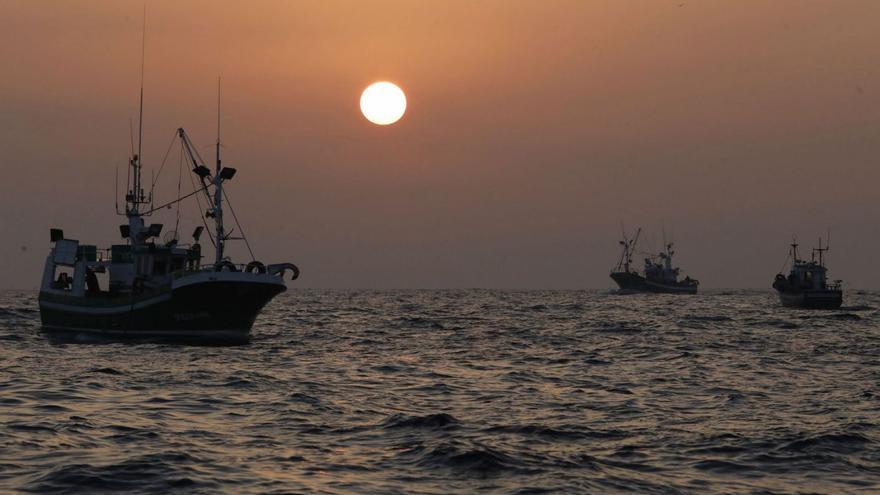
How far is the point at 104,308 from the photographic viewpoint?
55.3 m

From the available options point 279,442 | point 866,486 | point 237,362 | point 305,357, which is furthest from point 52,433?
point 305,357

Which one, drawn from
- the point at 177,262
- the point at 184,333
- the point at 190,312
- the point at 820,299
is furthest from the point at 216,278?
the point at 820,299

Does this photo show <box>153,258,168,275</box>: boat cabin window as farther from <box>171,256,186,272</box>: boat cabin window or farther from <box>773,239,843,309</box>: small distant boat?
<box>773,239,843,309</box>: small distant boat

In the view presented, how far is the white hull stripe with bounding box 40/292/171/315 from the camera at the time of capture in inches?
2069

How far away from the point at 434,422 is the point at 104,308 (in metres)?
36.7

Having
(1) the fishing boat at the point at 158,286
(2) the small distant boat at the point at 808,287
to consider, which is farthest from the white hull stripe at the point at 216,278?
(2) the small distant boat at the point at 808,287

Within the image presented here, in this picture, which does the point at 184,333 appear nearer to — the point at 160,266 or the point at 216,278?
the point at 216,278

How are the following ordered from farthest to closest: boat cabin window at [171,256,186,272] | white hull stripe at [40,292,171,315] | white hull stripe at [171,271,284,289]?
1. boat cabin window at [171,256,186,272]
2. white hull stripe at [40,292,171,315]
3. white hull stripe at [171,271,284,289]

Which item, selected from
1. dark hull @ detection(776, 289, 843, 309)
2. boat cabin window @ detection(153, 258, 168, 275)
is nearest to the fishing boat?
boat cabin window @ detection(153, 258, 168, 275)

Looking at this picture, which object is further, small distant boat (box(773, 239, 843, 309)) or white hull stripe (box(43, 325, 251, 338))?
small distant boat (box(773, 239, 843, 309))

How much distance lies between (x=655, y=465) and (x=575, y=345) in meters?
36.2

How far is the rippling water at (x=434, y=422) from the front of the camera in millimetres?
17516

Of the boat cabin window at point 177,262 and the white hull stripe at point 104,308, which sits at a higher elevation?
the boat cabin window at point 177,262

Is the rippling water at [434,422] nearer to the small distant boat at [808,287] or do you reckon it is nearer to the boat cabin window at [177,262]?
the boat cabin window at [177,262]
